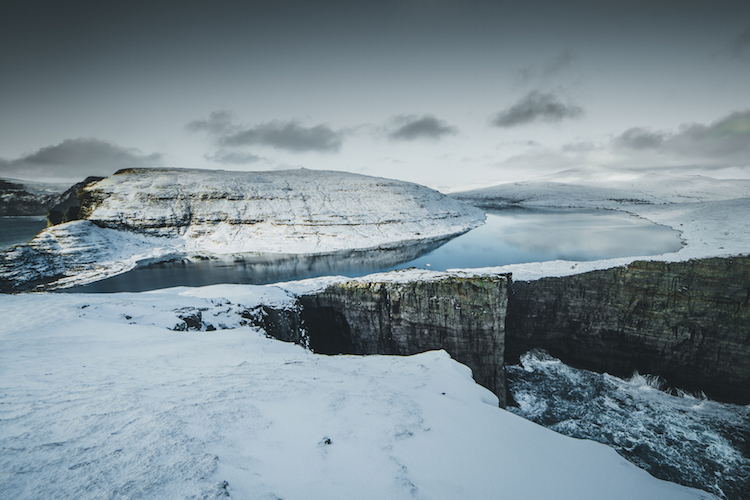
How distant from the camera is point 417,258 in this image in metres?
35.2

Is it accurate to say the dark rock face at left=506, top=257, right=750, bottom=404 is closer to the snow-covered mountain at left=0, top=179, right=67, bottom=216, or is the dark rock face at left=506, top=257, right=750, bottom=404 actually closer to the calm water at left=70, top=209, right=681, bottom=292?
the calm water at left=70, top=209, right=681, bottom=292

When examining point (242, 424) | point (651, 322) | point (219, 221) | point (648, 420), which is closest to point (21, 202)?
point (219, 221)

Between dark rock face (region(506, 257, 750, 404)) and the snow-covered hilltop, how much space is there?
91.5 ft

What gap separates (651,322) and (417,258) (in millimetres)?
22030

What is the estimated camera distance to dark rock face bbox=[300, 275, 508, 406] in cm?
1348

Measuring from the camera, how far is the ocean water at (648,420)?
1071 cm

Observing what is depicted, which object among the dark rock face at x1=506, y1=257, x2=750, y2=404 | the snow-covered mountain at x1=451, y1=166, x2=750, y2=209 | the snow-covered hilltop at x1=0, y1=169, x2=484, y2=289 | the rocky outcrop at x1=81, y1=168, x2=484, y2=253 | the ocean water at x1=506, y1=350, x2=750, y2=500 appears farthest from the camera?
the snow-covered mountain at x1=451, y1=166, x2=750, y2=209

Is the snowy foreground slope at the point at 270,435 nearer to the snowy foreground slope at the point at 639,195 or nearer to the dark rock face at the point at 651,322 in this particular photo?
the dark rock face at the point at 651,322

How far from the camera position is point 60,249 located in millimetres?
31891

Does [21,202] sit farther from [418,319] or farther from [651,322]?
[651,322]

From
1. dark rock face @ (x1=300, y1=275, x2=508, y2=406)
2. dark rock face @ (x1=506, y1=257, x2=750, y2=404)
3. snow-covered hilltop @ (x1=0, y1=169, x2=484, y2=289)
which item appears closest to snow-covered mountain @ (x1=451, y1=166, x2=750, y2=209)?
snow-covered hilltop @ (x1=0, y1=169, x2=484, y2=289)

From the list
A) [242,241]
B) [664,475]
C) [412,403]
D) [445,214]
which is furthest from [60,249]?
[445,214]

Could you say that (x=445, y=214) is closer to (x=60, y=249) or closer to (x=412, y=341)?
(x=412, y=341)

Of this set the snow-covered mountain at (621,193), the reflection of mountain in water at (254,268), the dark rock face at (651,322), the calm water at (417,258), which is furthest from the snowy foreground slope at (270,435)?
the snow-covered mountain at (621,193)
